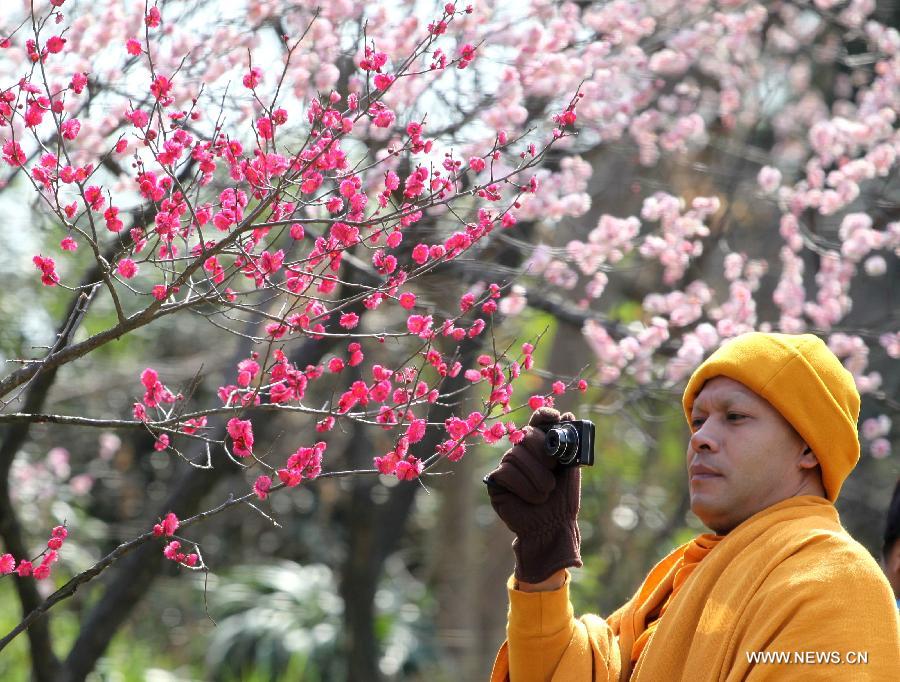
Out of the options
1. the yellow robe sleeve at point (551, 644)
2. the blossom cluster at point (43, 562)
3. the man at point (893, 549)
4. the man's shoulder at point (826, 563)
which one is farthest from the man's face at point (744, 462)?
the blossom cluster at point (43, 562)

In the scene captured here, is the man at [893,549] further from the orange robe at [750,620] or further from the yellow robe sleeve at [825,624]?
the yellow robe sleeve at [825,624]

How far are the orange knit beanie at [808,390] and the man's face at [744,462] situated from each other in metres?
0.02

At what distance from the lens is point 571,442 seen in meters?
2.16

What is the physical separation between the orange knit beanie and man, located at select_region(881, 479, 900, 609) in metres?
0.77

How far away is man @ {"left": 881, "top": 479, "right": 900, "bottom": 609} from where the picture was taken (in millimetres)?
2836

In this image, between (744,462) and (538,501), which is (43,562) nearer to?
(538,501)

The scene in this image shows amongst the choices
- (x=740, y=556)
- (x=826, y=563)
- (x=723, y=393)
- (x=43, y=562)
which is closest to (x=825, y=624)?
(x=826, y=563)

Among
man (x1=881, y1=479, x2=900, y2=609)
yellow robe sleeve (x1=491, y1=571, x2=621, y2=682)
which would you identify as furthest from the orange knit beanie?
man (x1=881, y1=479, x2=900, y2=609)

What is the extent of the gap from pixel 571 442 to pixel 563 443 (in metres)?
0.02

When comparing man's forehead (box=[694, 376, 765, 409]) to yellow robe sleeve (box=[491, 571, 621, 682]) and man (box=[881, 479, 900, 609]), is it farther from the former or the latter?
man (box=[881, 479, 900, 609])

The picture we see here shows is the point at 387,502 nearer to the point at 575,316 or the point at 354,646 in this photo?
the point at 354,646

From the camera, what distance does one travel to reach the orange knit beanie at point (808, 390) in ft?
6.95

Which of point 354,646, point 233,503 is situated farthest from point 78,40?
point 354,646

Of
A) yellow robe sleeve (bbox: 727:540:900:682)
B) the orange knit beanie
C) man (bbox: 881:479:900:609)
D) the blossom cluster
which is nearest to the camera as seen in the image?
yellow robe sleeve (bbox: 727:540:900:682)
